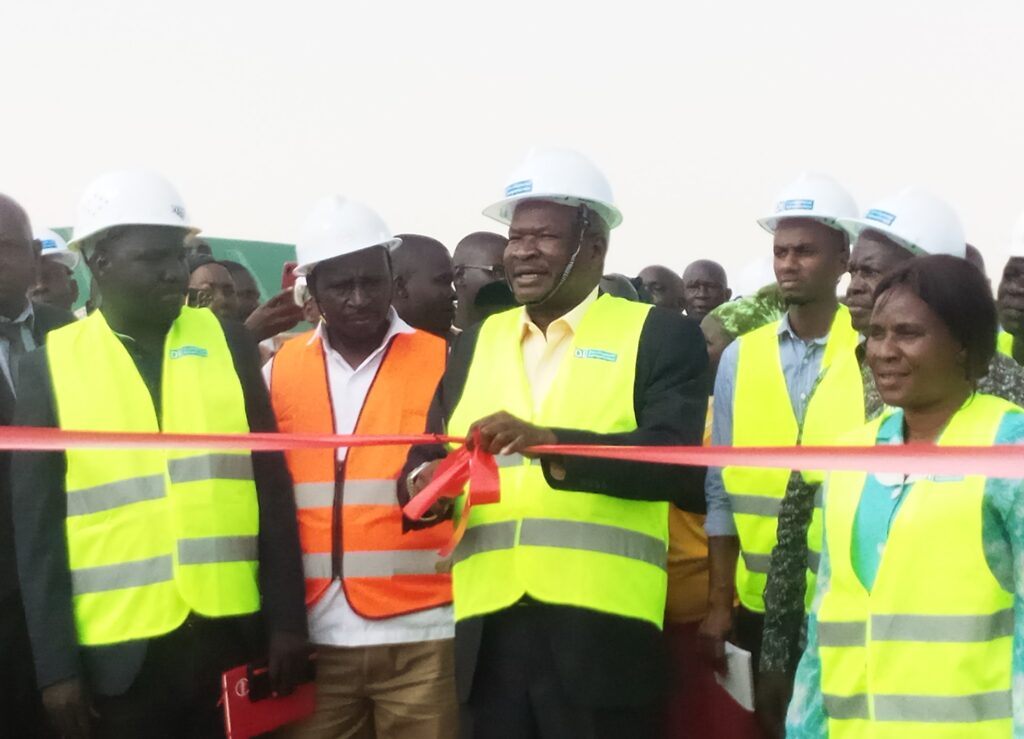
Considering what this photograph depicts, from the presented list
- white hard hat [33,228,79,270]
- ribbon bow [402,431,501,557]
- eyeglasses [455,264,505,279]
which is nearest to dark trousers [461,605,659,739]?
ribbon bow [402,431,501,557]

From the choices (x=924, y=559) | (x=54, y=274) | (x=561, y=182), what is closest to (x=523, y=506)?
(x=561, y=182)

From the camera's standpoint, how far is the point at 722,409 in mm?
5113

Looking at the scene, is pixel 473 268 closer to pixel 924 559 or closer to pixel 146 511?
pixel 146 511

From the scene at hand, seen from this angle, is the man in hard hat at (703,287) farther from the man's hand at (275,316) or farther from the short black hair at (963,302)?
the short black hair at (963,302)

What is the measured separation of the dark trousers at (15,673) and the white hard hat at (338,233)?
5.03 ft

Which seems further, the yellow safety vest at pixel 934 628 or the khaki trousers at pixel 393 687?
the khaki trousers at pixel 393 687

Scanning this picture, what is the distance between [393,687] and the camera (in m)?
4.63

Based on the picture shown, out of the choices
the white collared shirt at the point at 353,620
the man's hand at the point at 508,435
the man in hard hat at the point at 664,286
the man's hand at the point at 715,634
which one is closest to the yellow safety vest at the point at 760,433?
the man's hand at the point at 715,634

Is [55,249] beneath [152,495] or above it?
above

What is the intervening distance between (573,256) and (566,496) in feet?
A: 2.46

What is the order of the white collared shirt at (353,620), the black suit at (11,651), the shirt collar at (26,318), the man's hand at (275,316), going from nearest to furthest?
the white collared shirt at (353,620) → the black suit at (11,651) → the shirt collar at (26,318) → the man's hand at (275,316)

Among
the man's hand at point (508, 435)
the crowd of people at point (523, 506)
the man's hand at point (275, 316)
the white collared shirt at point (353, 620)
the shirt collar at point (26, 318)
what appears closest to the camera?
the crowd of people at point (523, 506)

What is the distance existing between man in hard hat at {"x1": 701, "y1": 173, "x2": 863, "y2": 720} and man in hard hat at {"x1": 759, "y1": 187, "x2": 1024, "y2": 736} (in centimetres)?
22

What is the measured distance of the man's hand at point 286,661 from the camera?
14.3 feet
